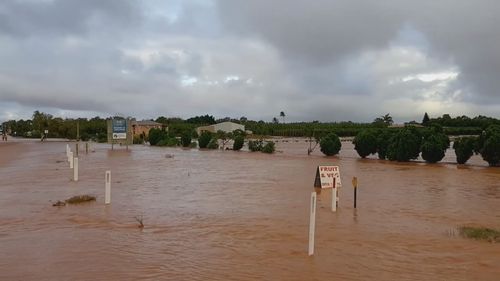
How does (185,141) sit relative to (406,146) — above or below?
below

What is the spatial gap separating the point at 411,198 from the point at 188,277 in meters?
12.2

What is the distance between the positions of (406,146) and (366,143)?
462cm

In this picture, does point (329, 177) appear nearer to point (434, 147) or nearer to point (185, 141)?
point (434, 147)

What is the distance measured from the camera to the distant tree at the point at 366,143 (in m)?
43.6

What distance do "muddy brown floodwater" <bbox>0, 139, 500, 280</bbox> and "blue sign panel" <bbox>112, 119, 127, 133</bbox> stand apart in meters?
32.0

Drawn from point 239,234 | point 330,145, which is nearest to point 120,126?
point 330,145

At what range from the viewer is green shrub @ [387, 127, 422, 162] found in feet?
130

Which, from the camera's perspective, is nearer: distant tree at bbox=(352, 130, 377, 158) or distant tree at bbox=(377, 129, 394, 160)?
distant tree at bbox=(377, 129, 394, 160)

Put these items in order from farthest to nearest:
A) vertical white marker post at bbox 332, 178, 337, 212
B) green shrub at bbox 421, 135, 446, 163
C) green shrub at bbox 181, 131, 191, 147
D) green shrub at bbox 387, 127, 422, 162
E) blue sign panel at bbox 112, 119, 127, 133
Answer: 1. green shrub at bbox 181, 131, 191, 147
2. blue sign panel at bbox 112, 119, 127, 133
3. green shrub at bbox 387, 127, 422, 162
4. green shrub at bbox 421, 135, 446, 163
5. vertical white marker post at bbox 332, 178, 337, 212

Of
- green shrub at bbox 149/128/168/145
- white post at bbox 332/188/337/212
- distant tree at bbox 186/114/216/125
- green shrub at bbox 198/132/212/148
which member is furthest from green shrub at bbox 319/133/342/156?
distant tree at bbox 186/114/216/125

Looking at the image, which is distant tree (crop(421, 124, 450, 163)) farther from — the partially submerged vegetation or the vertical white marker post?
the partially submerged vegetation

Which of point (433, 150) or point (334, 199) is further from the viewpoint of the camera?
point (433, 150)

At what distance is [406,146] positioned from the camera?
39562 mm

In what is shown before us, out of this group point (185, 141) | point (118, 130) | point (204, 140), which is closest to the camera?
point (118, 130)
